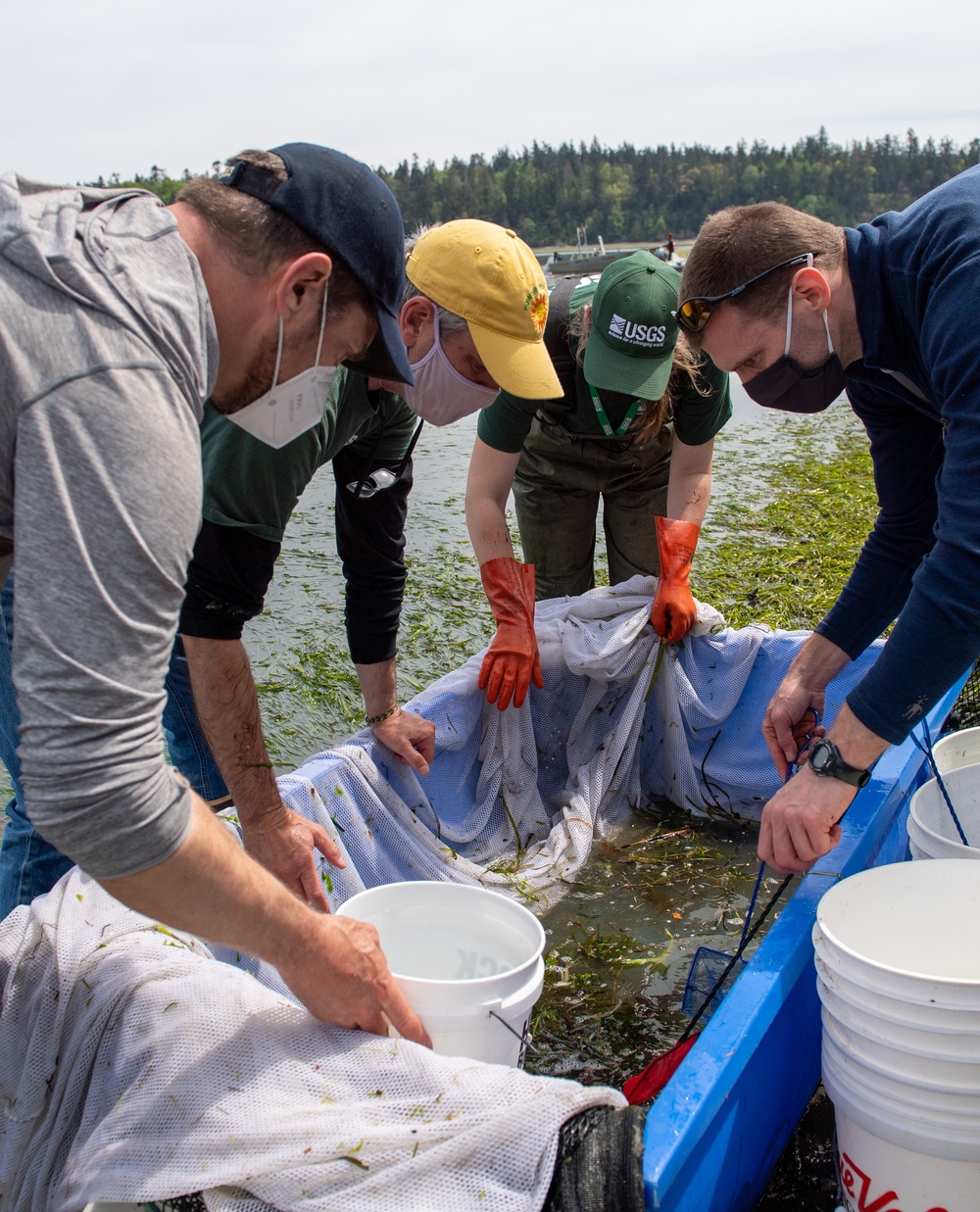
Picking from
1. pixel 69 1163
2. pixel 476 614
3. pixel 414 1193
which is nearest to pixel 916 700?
pixel 414 1193

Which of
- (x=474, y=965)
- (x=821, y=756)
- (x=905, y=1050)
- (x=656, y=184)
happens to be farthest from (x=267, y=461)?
(x=656, y=184)

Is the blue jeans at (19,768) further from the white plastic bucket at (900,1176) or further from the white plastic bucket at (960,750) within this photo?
the white plastic bucket at (960,750)

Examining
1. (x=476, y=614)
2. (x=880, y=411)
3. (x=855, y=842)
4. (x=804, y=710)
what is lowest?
(x=476, y=614)

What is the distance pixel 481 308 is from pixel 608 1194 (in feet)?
6.04

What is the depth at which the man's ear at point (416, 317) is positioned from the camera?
2447 mm

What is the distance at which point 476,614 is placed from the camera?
595 cm

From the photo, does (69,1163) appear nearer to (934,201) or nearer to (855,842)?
(855,842)

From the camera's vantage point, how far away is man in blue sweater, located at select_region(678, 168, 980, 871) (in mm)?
1790

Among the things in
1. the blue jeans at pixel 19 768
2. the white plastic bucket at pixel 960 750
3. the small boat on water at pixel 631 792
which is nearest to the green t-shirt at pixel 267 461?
the blue jeans at pixel 19 768

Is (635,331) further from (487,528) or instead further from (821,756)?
(821,756)

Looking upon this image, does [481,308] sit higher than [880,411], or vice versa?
[481,308]

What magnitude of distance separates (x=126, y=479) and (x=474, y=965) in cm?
138

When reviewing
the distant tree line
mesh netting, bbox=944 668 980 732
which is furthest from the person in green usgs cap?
the distant tree line

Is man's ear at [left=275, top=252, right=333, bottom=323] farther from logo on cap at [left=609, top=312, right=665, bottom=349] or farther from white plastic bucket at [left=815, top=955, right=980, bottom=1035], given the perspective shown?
logo on cap at [left=609, top=312, right=665, bottom=349]
